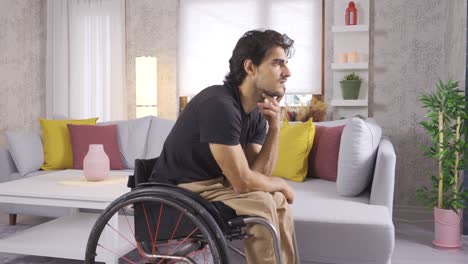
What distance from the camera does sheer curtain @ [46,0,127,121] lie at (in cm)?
532

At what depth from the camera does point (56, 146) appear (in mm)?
3975

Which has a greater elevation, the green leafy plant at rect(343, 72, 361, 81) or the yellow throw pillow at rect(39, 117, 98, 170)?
the green leafy plant at rect(343, 72, 361, 81)

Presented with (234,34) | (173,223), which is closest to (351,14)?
(234,34)

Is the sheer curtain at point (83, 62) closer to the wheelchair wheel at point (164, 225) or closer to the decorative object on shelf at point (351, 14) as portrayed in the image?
the decorative object on shelf at point (351, 14)

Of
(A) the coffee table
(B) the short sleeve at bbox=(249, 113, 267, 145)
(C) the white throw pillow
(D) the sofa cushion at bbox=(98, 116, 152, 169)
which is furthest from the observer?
(D) the sofa cushion at bbox=(98, 116, 152, 169)

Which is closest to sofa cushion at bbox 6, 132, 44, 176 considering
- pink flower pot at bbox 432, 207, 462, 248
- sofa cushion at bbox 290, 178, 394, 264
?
sofa cushion at bbox 290, 178, 394, 264

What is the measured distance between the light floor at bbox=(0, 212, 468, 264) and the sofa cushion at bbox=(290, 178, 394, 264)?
23.7 inches

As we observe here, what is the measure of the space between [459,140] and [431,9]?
166 cm

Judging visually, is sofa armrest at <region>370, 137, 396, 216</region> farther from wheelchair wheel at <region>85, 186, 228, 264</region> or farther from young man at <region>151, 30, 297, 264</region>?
wheelchair wheel at <region>85, 186, 228, 264</region>

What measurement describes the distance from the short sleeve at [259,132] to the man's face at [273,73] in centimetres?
19

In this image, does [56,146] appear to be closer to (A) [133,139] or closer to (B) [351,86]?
(A) [133,139]

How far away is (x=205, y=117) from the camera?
1.58 meters

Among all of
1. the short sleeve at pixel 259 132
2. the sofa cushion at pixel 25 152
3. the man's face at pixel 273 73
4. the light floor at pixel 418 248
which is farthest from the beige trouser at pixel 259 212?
the sofa cushion at pixel 25 152

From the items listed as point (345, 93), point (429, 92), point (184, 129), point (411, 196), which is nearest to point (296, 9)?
point (345, 93)
